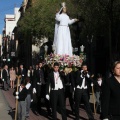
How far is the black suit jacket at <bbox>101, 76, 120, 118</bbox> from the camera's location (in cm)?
542

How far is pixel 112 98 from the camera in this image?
5.46 m

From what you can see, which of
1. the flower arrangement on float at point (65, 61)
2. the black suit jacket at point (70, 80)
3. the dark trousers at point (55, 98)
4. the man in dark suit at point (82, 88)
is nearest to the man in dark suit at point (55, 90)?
the dark trousers at point (55, 98)

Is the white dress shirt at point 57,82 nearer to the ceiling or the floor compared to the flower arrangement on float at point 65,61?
nearer to the floor

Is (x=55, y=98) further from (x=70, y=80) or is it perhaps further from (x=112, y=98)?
(x=112, y=98)

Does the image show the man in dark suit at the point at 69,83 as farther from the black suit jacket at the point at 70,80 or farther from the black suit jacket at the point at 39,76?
the black suit jacket at the point at 39,76

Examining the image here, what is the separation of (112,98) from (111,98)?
2 cm

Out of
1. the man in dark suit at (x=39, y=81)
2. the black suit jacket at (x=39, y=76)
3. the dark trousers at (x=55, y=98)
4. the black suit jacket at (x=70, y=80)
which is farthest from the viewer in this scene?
the black suit jacket at (x=39, y=76)

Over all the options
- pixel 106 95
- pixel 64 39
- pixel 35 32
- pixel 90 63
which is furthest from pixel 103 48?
pixel 106 95

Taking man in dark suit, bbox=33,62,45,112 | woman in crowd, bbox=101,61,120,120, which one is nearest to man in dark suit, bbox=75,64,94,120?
man in dark suit, bbox=33,62,45,112

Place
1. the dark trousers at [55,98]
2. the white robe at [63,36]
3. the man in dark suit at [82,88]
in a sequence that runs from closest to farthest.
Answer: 1. the dark trousers at [55,98]
2. the man in dark suit at [82,88]
3. the white robe at [63,36]

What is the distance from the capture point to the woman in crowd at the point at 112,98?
5418mm

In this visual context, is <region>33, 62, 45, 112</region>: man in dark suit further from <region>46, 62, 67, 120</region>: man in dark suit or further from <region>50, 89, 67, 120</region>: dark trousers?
<region>50, 89, 67, 120</region>: dark trousers

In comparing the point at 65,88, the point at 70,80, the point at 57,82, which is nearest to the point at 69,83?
the point at 65,88

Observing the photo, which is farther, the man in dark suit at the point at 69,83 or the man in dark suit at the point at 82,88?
the man in dark suit at the point at 69,83
